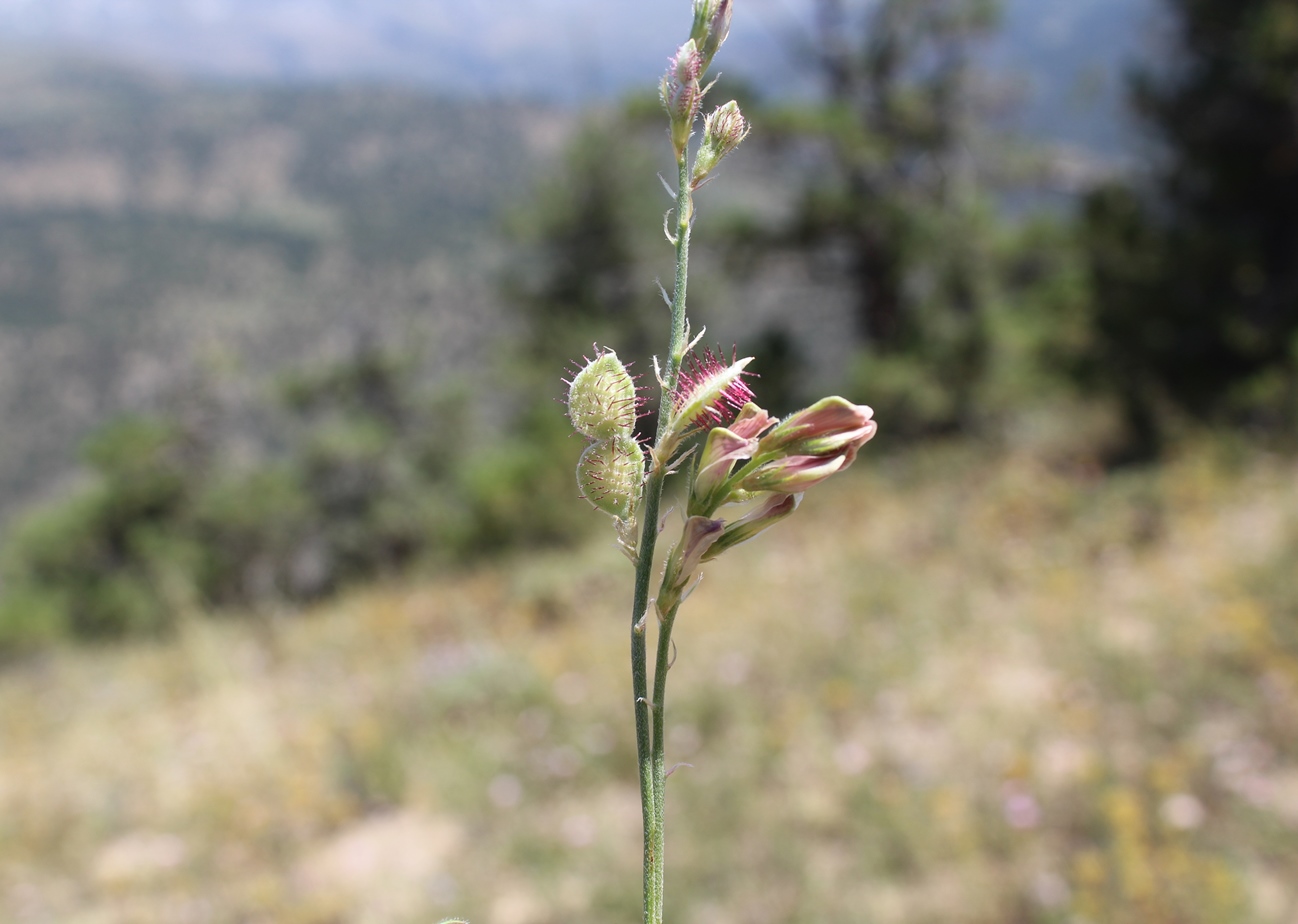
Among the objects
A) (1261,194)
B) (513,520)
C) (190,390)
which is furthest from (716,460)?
(190,390)

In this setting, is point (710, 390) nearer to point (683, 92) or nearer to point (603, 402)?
point (603, 402)

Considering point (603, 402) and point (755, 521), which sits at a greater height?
point (603, 402)

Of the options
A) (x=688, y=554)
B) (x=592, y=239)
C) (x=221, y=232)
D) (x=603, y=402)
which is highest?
(x=221, y=232)

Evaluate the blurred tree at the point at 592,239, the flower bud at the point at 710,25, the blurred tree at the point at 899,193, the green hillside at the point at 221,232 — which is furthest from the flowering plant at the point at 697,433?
the green hillside at the point at 221,232

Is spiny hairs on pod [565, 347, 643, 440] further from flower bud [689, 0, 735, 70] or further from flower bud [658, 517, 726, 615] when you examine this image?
flower bud [689, 0, 735, 70]

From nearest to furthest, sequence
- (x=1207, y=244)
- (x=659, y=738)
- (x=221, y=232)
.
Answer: (x=659, y=738) → (x=1207, y=244) → (x=221, y=232)

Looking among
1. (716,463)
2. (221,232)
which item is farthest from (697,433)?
(221,232)
